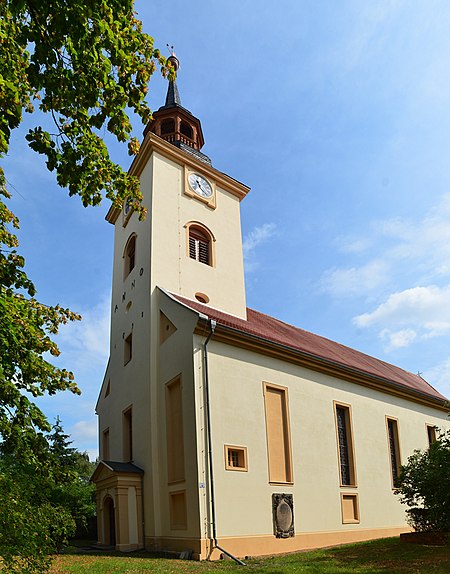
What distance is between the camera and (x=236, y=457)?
1552 centimetres

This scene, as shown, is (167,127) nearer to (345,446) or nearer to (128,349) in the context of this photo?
(128,349)

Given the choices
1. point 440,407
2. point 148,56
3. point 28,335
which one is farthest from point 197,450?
point 440,407

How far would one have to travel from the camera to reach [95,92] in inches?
235

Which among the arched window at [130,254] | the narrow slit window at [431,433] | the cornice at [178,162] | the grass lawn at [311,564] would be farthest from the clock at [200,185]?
the narrow slit window at [431,433]

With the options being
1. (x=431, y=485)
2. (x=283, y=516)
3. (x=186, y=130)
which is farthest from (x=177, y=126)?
(x=431, y=485)

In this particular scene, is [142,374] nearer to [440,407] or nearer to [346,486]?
[346,486]

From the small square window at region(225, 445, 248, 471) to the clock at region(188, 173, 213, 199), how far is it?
12.1 metres

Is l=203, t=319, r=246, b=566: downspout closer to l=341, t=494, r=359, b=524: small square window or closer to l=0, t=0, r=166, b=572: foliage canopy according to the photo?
l=341, t=494, r=359, b=524: small square window

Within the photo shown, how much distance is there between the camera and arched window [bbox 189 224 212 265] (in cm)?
2173

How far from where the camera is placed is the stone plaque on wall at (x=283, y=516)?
614 inches

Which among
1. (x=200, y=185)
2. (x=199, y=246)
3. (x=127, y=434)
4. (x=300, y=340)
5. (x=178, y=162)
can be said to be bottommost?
(x=127, y=434)

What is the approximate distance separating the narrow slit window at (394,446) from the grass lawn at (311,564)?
8.37m

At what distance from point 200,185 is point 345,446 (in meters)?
13.3

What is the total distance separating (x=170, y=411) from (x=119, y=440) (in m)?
5.03
